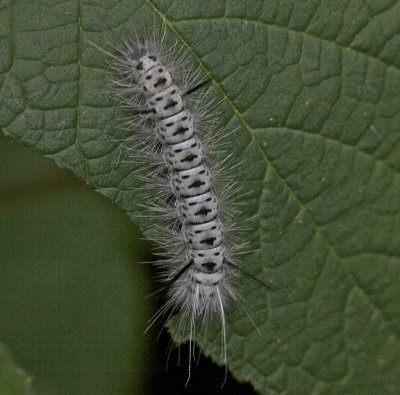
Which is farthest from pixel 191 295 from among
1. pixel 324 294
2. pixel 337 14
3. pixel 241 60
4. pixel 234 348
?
pixel 337 14

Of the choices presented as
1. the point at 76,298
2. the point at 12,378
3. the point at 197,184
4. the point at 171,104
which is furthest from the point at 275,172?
the point at 76,298

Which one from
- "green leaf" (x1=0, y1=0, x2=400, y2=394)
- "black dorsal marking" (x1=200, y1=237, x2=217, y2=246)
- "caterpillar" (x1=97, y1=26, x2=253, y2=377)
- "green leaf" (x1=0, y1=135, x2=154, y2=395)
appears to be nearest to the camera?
"green leaf" (x1=0, y1=0, x2=400, y2=394)

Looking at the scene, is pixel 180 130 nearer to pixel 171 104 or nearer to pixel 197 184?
pixel 171 104

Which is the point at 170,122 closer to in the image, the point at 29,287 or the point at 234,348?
the point at 234,348

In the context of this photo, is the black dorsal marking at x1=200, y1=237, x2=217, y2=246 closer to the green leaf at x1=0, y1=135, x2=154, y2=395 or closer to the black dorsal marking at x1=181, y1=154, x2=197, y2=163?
the black dorsal marking at x1=181, y1=154, x2=197, y2=163

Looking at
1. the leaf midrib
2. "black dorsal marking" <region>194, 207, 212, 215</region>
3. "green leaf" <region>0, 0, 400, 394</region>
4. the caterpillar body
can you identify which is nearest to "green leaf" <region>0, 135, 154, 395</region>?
the caterpillar body

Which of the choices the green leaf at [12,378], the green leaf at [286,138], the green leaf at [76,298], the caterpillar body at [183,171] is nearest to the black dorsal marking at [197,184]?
the caterpillar body at [183,171]
